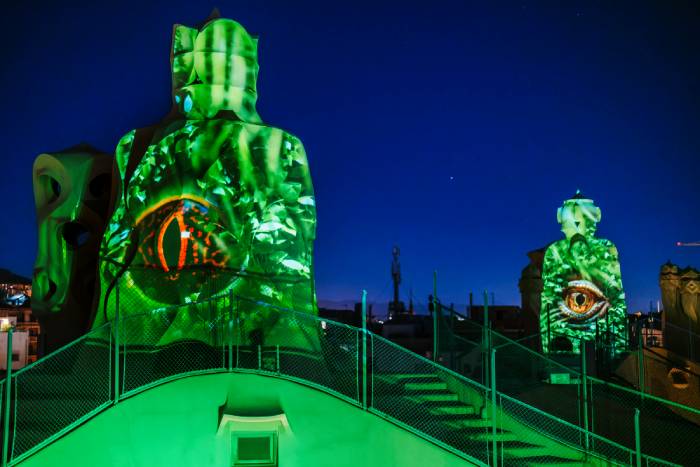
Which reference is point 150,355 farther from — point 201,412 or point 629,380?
point 629,380

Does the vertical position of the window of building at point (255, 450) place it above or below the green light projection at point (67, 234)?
below

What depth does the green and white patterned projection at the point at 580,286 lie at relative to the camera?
26.0 metres

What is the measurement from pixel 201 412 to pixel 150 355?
5.28 feet

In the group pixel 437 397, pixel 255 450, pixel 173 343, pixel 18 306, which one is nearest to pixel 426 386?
pixel 437 397

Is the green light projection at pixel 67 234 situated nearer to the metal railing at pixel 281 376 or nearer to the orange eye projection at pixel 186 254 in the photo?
the orange eye projection at pixel 186 254

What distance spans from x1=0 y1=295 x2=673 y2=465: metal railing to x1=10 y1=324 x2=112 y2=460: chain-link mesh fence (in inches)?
0.8

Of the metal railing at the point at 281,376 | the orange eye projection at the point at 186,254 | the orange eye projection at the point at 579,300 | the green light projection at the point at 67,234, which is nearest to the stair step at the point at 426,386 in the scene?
the metal railing at the point at 281,376

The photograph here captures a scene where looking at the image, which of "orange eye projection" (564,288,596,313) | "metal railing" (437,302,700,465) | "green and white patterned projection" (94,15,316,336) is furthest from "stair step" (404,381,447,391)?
"orange eye projection" (564,288,596,313)

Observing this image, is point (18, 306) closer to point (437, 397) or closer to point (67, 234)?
point (67, 234)

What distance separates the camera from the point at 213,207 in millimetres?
15453

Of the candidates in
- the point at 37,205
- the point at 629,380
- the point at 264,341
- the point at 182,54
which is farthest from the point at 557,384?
the point at 37,205

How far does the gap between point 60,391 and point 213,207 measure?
14.0 ft

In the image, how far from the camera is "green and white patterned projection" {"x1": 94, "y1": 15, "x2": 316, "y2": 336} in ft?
49.9

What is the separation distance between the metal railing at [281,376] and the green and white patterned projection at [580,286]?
1152cm
